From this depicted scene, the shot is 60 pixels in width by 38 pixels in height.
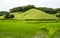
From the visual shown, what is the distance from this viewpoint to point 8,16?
16.6 metres

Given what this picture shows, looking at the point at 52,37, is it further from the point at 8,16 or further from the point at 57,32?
the point at 8,16


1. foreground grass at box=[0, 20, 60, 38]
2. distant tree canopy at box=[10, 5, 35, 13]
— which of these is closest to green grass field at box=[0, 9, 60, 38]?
foreground grass at box=[0, 20, 60, 38]

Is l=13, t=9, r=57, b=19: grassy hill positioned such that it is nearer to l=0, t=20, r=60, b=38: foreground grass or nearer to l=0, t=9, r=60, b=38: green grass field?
l=0, t=9, r=60, b=38: green grass field

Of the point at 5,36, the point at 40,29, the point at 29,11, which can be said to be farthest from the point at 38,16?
the point at 5,36

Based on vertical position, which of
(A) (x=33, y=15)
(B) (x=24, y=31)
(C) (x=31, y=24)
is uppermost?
(B) (x=24, y=31)

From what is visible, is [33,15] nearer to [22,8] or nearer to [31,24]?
[22,8]

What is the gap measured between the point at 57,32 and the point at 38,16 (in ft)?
23.8

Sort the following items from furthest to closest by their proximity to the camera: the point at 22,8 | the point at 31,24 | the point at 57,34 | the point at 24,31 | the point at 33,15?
the point at 22,8 < the point at 33,15 < the point at 31,24 < the point at 24,31 < the point at 57,34

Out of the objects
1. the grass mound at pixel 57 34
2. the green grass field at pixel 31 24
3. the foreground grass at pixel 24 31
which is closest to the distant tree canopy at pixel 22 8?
the green grass field at pixel 31 24

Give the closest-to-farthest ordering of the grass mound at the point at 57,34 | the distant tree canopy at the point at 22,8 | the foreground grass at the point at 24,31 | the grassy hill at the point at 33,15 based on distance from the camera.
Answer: the grass mound at the point at 57,34 → the foreground grass at the point at 24,31 → the grassy hill at the point at 33,15 → the distant tree canopy at the point at 22,8

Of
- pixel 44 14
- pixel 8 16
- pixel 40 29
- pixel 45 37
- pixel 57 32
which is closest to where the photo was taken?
pixel 45 37

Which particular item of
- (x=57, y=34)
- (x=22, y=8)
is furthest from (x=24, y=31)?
(x=22, y=8)

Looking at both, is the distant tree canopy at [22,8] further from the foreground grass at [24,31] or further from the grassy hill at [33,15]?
the foreground grass at [24,31]

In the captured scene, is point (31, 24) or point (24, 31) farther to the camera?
point (31, 24)
